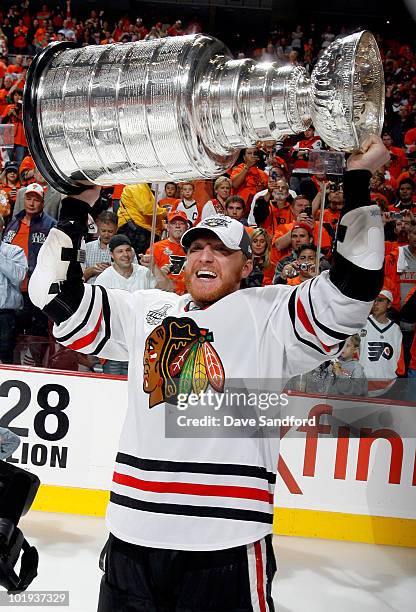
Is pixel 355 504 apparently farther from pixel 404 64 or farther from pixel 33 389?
pixel 404 64

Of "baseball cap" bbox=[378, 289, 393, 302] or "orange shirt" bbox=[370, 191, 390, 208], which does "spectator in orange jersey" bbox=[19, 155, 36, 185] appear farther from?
"baseball cap" bbox=[378, 289, 393, 302]

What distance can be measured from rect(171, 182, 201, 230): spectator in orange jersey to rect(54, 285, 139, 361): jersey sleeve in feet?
9.78

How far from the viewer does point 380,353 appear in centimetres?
434

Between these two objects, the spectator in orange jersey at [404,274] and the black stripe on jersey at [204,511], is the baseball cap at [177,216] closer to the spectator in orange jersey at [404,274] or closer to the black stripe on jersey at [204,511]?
the spectator in orange jersey at [404,274]

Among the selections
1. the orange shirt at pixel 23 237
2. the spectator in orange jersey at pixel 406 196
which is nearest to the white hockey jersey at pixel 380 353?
the spectator in orange jersey at pixel 406 196

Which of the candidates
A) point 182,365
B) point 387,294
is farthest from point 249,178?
point 182,365

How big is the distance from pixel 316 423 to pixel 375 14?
702 centimetres

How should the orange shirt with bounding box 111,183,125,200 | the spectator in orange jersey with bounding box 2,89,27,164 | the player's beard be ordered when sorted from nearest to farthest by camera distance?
the player's beard
the orange shirt with bounding box 111,183,125,200
the spectator in orange jersey with bounding box 2,89,27,164

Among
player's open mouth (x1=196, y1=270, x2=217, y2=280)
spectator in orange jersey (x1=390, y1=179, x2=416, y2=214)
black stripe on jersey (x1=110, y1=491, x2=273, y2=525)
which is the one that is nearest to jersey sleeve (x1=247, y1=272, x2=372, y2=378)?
player's open mouth (x1=196, y1=270, x2=217, y2=280)

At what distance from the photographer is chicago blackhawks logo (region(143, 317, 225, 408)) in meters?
2.02

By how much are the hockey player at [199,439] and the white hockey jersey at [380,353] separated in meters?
2.24

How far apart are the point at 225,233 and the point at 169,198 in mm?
3315

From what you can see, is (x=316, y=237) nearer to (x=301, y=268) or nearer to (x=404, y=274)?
(x=301, y=268)

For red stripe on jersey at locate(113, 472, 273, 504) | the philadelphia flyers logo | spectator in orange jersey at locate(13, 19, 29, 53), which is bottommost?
red stripe on jersey at locate(113, 472, 273, 504)
